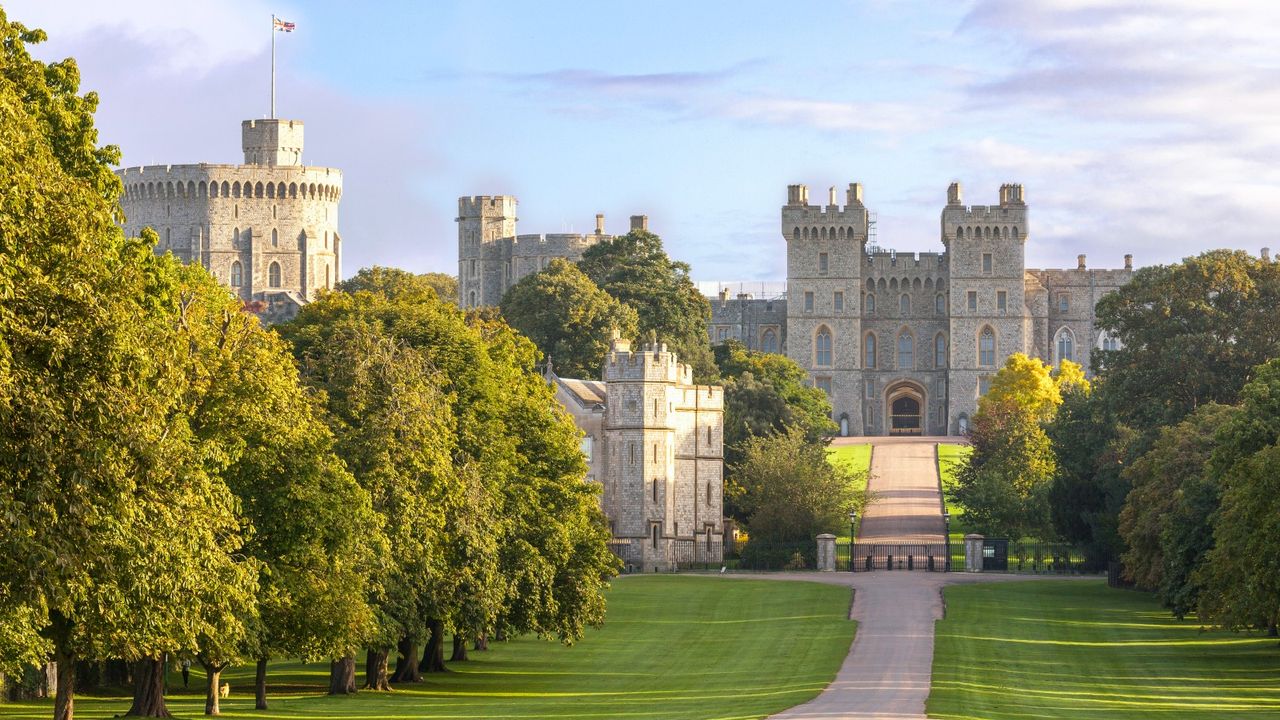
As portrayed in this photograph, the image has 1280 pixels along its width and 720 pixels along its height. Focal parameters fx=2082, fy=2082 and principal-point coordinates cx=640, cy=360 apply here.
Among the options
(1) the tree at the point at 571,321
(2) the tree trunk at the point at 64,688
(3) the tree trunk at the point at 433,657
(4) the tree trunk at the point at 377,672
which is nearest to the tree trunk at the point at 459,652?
(3) the tree trunk at the point at 433,657

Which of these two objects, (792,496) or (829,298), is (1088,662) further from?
(829,298)

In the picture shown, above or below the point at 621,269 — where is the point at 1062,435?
below

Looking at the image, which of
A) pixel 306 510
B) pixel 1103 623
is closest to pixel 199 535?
pixel 306 510

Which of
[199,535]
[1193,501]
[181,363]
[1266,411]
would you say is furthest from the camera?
[1193,501]

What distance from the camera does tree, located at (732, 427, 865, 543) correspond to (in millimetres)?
70062

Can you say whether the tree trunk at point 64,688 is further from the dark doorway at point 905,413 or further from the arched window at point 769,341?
the arched window at point 769,341

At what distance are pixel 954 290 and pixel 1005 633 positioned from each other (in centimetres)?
7462

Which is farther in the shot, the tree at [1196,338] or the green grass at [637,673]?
the tree at [1196,338]

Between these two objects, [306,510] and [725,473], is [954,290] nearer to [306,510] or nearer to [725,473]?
[725,473]

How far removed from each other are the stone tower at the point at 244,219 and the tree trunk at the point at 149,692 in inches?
4264

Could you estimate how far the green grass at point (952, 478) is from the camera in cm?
7619

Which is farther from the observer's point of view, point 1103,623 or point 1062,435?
point 1062,435

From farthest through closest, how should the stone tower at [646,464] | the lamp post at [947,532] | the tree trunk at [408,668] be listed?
the stone tower at [646,464] < the lamp post at [947,532] < the tree trunk at [408,668]

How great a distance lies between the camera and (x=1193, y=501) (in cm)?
4456
